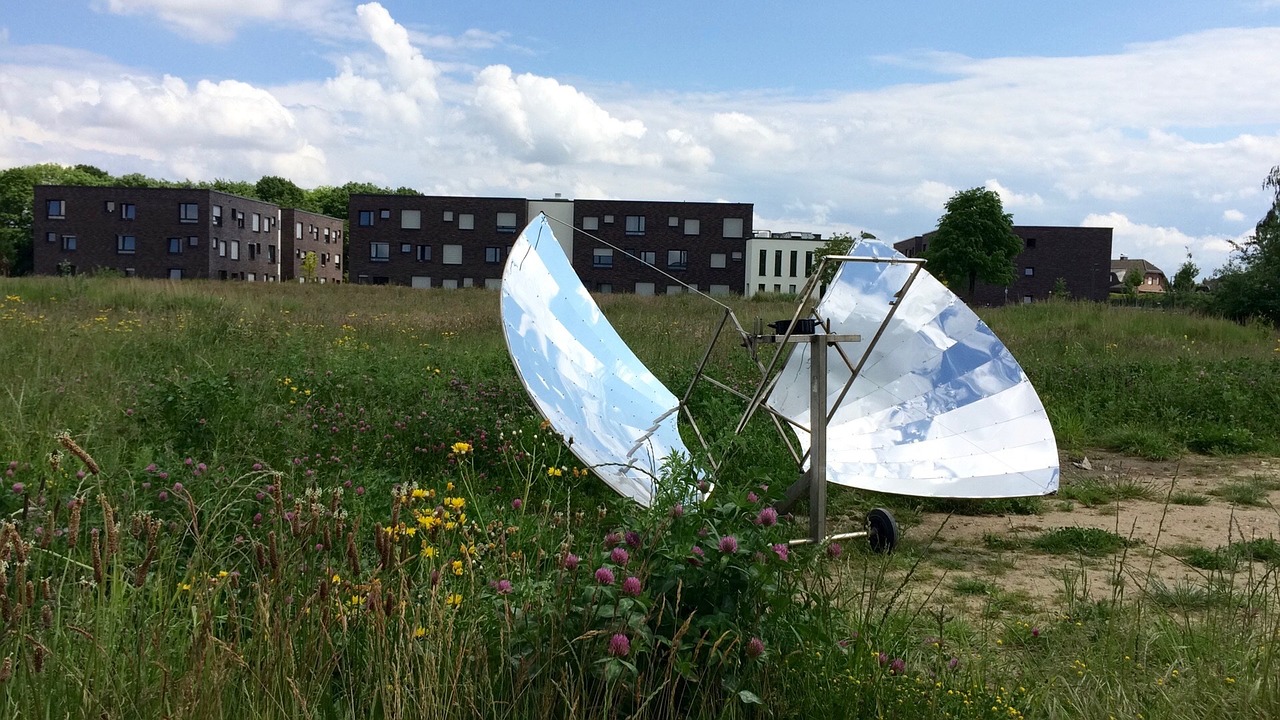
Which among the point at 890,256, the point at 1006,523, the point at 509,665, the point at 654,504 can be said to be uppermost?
the point at 890,256

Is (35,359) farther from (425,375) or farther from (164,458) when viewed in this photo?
(164,458)

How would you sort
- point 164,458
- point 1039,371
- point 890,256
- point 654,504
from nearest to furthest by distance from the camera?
point 654,504
point 164,458
point 890,256
point 1039,371

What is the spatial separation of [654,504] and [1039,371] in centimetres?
1038

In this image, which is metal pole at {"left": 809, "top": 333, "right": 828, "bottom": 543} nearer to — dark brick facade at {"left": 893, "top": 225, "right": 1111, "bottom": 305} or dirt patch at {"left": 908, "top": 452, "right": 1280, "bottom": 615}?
dirt patch at {"left": 908, "top": 452, "right": 1280, "bottom": 615}

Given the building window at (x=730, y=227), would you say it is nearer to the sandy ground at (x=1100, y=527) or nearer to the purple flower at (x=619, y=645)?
the sandy ground at (x=1100, y=527)

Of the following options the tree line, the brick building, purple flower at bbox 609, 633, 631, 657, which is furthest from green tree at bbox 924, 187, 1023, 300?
purple flower at bbox 609, 633, 631, 657

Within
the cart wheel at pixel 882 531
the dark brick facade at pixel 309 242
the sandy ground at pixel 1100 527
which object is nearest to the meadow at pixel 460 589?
the sandy ground at pixel 1100 527

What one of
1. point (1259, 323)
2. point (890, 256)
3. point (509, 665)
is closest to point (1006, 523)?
point (890, 256)

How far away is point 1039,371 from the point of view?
12172 mm

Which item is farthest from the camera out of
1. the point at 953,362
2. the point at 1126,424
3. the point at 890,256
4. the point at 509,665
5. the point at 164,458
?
the point at 1126,424

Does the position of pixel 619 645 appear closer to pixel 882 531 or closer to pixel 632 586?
pixel 632 586

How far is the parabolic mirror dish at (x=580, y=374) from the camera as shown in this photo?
519 cm

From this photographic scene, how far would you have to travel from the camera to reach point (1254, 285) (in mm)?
23625

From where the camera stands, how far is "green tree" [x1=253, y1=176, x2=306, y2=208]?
323ft
